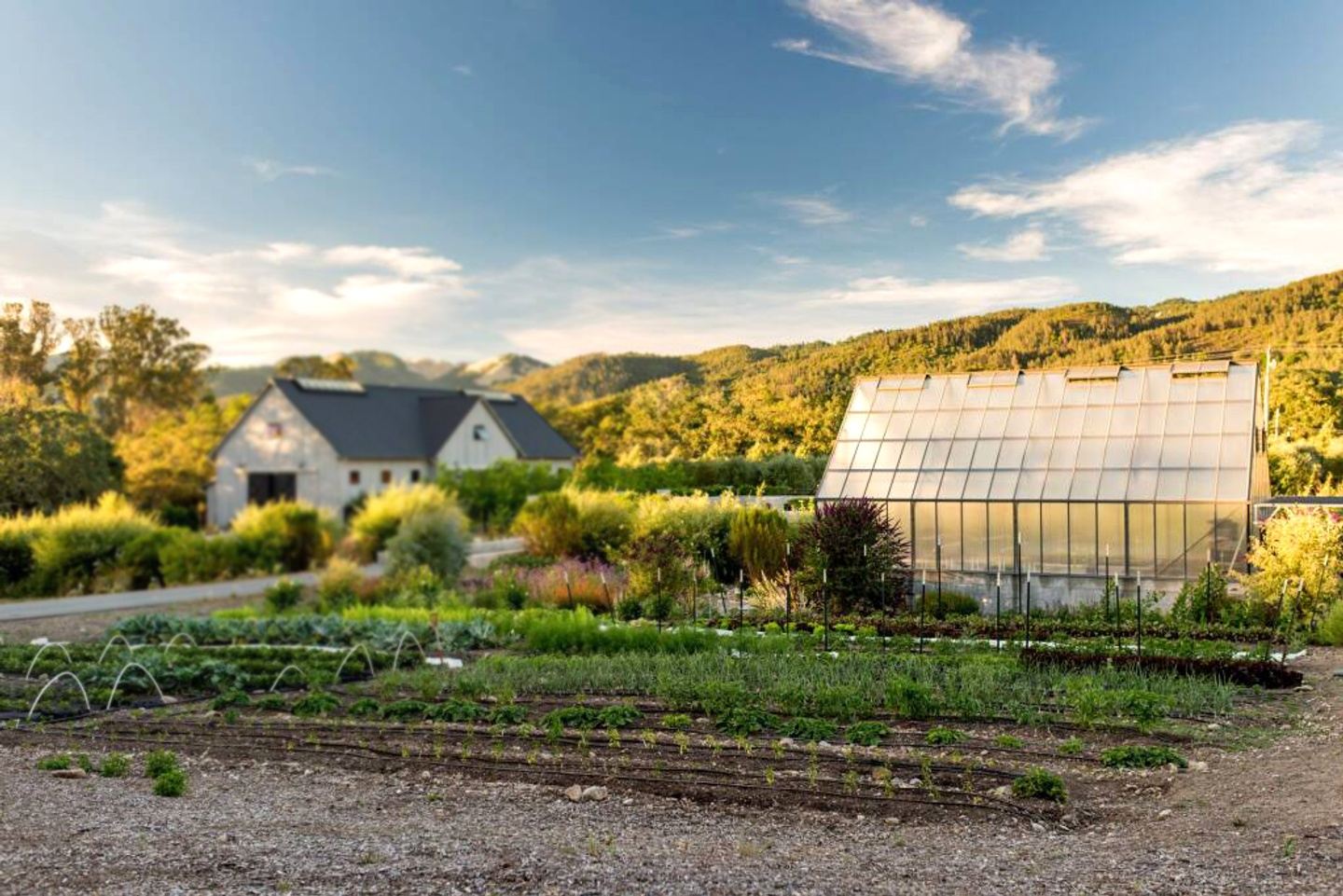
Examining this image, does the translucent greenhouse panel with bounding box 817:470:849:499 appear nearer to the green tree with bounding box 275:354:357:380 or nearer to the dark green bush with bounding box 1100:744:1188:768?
the dark green bush with bounding box 1100:744:1188:768

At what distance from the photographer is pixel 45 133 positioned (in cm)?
1911

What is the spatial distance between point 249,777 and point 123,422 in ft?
125

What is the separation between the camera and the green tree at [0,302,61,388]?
2339cm

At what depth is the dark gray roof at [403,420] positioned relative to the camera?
32781 millimetres

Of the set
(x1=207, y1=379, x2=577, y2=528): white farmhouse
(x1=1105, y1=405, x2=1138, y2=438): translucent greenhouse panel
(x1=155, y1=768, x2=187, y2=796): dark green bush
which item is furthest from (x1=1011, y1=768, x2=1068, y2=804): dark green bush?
(x1=207, y1=379, x2=577, y2=528): white farmhouse

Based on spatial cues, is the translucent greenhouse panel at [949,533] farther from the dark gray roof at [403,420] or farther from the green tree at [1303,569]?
the dark gray roof at [403,420]

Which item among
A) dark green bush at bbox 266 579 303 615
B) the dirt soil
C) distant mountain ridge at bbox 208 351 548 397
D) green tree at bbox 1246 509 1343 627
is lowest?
dark green bush at bbox 266 579 303 615

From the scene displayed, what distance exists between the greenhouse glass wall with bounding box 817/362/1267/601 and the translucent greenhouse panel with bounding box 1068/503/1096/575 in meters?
0.02

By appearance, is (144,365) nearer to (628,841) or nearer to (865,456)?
(865,456)

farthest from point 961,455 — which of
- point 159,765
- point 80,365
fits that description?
point 80,365

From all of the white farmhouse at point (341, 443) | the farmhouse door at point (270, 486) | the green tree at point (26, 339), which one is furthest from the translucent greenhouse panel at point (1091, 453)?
the farmhouse door at point (270, 486)

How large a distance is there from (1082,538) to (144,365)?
1446 inches

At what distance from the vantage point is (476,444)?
3516 cm

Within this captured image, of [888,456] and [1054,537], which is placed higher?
[888,456]
